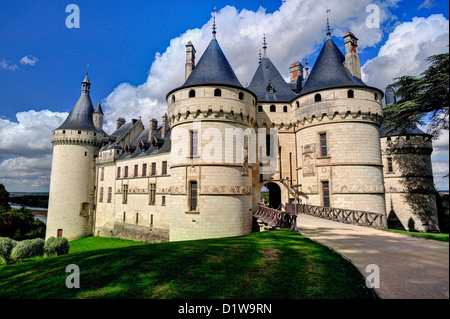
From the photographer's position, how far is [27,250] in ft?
41.3

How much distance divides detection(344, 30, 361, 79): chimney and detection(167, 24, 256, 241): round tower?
395 inches

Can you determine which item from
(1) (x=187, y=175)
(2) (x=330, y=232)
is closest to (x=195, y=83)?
(1) (x=187, y=175)

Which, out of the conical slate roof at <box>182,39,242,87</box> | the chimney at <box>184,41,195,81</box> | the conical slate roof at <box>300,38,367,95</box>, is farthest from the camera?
the chimney at <box>184,41,195,81</box>

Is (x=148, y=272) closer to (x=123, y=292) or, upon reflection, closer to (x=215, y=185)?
(x=123, y=292)

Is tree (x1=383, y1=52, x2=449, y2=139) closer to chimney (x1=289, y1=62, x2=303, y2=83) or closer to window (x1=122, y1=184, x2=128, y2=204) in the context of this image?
chimney (x1=289, y1=62, x2=303, y2=83)

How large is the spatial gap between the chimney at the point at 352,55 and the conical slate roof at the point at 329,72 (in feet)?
1.90

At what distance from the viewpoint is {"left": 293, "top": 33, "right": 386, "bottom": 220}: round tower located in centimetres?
1800

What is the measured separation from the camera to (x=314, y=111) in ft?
64.5

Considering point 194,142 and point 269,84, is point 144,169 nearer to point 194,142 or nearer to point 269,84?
point 194,142

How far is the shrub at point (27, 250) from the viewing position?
12.2 m

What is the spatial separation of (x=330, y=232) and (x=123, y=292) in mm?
9657

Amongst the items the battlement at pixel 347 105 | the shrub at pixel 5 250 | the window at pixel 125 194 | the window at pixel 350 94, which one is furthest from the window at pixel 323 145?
the window at pixel 125 194

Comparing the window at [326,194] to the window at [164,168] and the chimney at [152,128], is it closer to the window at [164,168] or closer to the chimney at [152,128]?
the window at [164,168]

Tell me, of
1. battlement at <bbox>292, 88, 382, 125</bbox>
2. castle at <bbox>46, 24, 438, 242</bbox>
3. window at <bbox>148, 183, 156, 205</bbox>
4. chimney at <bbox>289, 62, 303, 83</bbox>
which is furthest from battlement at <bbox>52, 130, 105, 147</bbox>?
battlement at <bbox>292, 88, 382, 125</bbox>
